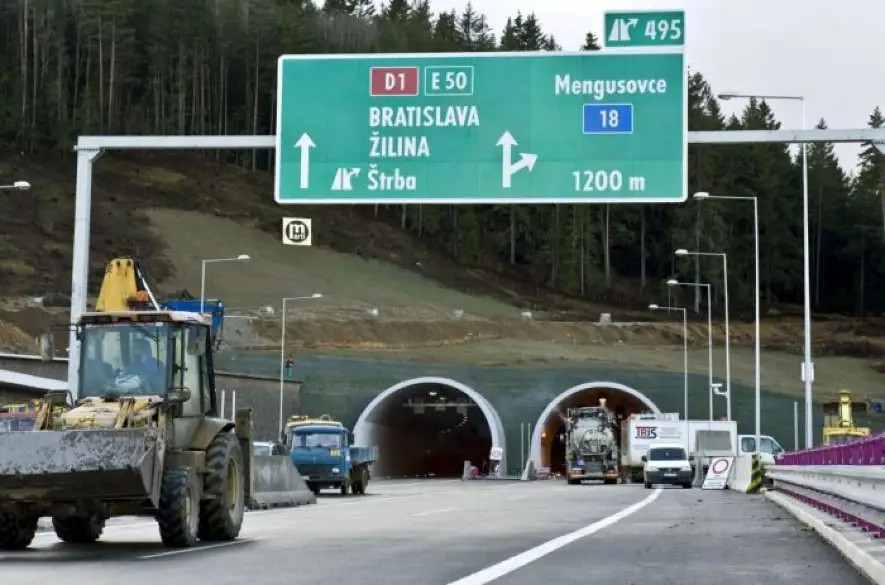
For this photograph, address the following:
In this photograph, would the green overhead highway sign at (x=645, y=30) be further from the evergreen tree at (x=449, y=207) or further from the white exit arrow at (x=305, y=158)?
the evergreen tree at (x=449, y=207)

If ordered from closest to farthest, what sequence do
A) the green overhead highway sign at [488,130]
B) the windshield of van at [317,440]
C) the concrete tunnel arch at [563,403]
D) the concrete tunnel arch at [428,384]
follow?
the green overhead highway sign at [488,130] → the windshield of van at [317,440] → the concrete tunnel arch at [428,384] → the concrete tunnel arch at [563,403]

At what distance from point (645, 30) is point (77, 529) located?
1183 cm

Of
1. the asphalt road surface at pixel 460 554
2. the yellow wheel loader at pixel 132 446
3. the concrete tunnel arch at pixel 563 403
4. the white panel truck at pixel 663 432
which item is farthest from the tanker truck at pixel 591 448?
the yellow wheel loader at pixel 132 446

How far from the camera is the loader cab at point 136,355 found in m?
17.2

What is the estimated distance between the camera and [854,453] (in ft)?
57.2

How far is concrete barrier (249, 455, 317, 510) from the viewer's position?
29.4 m

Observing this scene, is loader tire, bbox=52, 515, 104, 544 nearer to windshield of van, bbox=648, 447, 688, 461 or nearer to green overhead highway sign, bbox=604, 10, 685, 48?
green overhead highway sign, bbox=604, 10, 685, 48

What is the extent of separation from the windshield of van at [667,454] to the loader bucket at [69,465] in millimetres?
39771

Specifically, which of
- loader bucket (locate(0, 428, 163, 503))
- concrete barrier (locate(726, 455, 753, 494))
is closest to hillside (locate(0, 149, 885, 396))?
concrete barrier (locate(726, 455, 753, 494))

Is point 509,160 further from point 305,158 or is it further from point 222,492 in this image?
point 222,492

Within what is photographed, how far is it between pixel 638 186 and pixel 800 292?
13043 cm

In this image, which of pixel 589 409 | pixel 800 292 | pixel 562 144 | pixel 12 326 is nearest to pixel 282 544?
pixel 562 144

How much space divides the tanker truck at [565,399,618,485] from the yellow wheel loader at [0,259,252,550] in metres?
44.8

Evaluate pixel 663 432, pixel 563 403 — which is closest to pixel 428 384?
pixel 563 403
